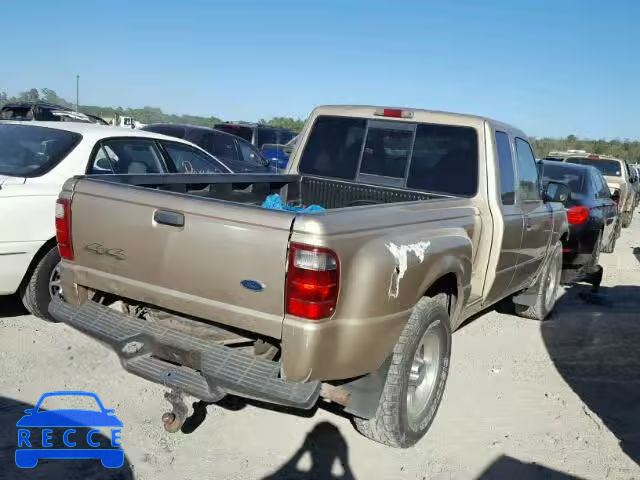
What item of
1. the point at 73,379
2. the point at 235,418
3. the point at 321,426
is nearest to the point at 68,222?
the point at 73,379

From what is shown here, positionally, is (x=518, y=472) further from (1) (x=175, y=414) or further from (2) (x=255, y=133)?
(2) (x=255, y=133)

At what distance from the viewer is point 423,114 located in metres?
4.84

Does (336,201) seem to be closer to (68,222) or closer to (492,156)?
(492,156)

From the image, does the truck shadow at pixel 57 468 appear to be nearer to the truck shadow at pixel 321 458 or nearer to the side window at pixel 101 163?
the truck shadow at pixel 321 458

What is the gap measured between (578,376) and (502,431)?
1.44m

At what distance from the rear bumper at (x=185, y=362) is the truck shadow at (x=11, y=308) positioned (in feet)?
6.38

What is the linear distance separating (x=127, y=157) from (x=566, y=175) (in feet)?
21.0

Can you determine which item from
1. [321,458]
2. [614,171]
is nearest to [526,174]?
[321,458]

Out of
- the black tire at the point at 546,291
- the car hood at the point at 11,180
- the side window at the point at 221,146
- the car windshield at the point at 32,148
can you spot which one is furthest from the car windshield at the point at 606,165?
the car hood at the point at 11,180

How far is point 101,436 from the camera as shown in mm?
3375

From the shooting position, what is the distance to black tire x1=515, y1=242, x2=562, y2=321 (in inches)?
247

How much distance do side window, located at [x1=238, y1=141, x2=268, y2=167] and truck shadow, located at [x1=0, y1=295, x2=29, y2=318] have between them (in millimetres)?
6930

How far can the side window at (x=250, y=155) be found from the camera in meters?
12.1

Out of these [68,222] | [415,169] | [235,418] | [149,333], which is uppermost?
[415,169]
